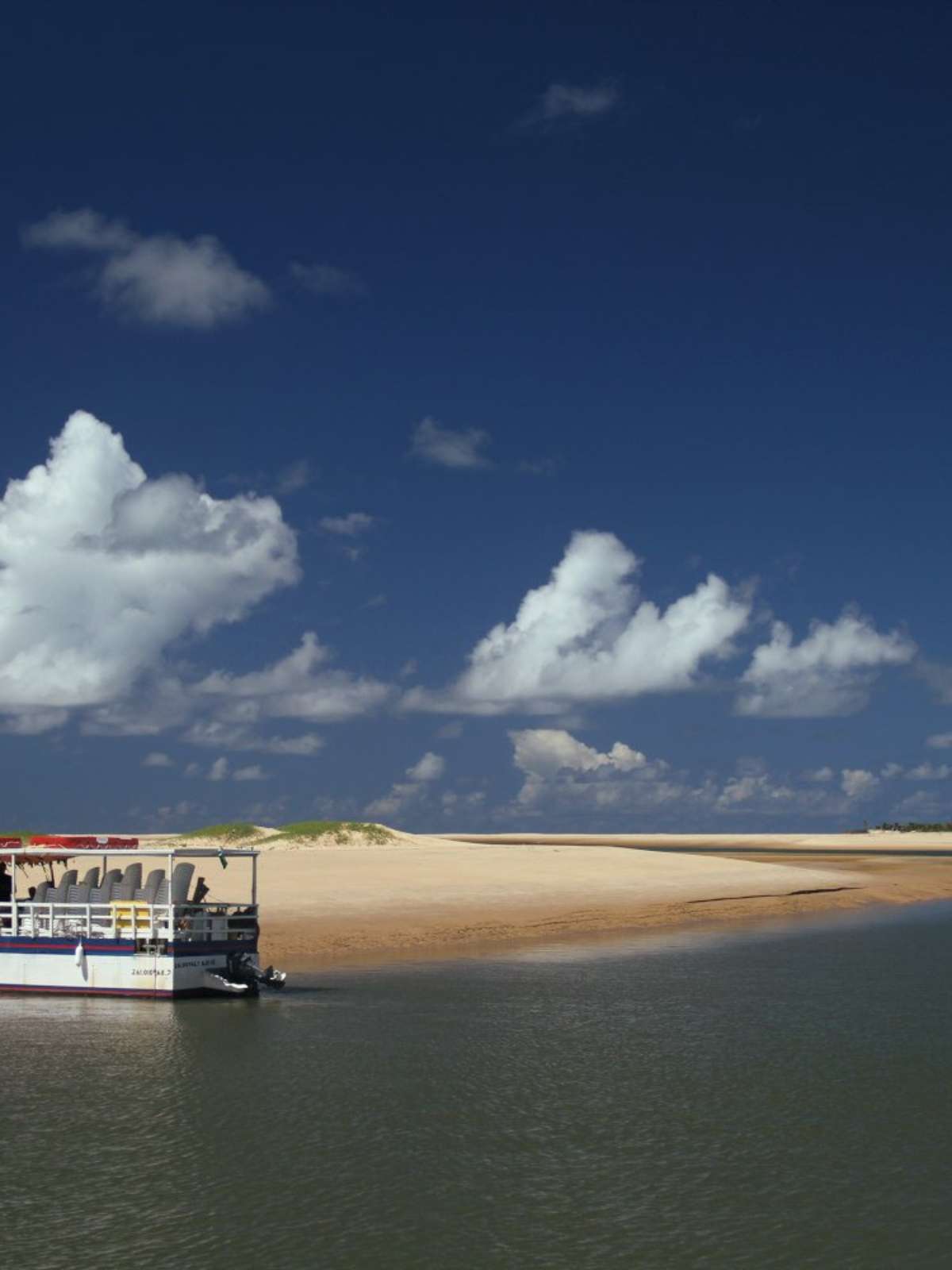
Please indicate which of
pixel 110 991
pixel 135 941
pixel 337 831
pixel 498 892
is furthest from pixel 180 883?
pixel 337 831

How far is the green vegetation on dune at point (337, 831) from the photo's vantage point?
370 feet

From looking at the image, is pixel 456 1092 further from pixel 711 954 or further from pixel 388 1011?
pixel 711 954

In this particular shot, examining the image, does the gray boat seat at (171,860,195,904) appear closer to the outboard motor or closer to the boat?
the boat

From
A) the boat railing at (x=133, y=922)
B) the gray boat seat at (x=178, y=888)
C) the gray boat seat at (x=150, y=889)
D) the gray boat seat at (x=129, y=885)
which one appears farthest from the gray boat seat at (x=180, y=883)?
the gray boat seat at (x=129, y=885)

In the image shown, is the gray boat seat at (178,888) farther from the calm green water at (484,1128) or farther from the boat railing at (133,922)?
the calm green water at (484,1128)

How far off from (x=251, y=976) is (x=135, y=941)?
3748mm

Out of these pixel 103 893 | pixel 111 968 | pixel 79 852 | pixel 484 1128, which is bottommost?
pixel 484 1128

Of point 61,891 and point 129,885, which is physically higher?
point 129,885

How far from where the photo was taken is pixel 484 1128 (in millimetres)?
25609

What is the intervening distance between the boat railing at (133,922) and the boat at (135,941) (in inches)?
1.4

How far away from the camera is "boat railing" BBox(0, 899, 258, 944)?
41250 millimetres

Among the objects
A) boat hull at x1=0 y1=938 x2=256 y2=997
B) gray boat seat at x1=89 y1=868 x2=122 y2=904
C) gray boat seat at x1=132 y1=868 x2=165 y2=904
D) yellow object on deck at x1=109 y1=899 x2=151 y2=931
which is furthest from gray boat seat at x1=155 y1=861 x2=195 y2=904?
gray boat seat at x1=89 y1=868 x2=122 y2=904

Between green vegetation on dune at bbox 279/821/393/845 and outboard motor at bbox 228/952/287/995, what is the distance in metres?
70.0

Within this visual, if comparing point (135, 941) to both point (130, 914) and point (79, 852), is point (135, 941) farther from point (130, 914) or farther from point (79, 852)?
point (79, 852)
